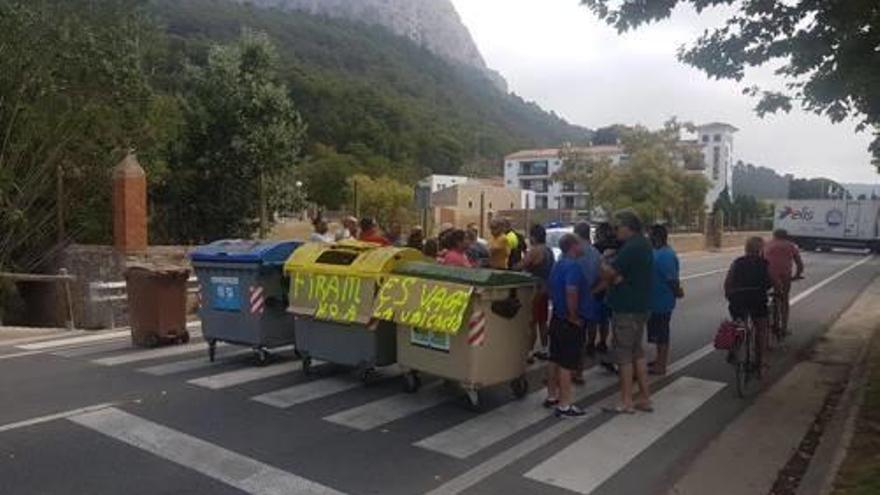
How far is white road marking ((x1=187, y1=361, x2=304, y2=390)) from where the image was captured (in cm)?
938

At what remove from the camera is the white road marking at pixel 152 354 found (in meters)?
10.7

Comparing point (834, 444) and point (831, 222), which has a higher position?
point (831, 222)

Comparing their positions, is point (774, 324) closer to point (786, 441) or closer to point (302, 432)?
point (786, 441)

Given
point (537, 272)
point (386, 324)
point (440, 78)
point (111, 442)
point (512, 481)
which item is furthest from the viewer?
point (440, 78)

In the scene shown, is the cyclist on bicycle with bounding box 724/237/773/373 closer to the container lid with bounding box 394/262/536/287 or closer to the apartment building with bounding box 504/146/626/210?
the container lid with bounding box 394/262/536/287

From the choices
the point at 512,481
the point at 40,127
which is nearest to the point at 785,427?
the point at 512,481

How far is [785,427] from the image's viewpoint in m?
8.25

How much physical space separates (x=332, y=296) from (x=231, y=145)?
1483 cm

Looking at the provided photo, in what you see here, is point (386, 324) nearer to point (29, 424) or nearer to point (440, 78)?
point (29, 424)

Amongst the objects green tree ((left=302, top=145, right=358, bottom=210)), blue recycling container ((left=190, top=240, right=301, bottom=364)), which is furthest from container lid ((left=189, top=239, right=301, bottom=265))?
green tree ((left=302, top=145, right=358, bottom=210))

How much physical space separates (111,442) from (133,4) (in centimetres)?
1795

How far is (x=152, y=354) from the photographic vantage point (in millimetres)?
11234

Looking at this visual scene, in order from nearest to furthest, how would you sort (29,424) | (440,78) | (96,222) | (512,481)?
(512,481)
(29,424)
(96,222)
(440,78)

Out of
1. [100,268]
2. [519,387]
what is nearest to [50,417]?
[519,387]
